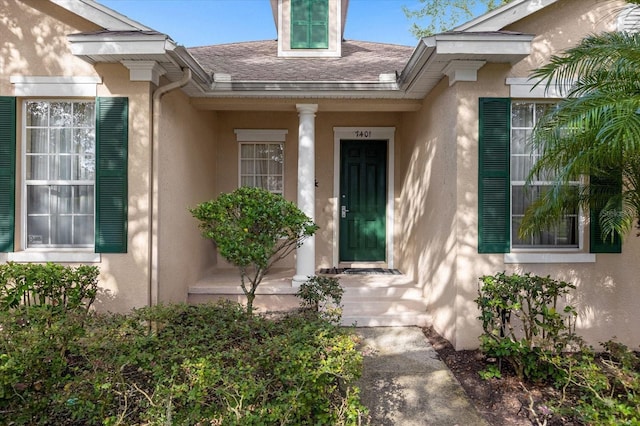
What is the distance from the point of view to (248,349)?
3.03 metres

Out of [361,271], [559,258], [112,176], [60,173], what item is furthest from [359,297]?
[60,173]

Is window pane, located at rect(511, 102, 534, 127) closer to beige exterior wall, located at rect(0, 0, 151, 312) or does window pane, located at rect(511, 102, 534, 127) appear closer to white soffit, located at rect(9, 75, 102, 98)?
beige exterior wall, located at rect(0, 0, 151, 312)

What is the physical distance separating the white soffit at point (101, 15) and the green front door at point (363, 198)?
4155 mm

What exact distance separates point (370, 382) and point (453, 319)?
1429mm

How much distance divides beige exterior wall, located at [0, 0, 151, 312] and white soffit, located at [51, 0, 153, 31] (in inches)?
7.9

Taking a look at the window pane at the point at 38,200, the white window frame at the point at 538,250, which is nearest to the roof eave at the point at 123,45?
the window pane at the point at 38,200

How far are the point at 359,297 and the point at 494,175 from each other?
2570mm

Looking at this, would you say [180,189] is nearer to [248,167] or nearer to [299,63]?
[248,167]

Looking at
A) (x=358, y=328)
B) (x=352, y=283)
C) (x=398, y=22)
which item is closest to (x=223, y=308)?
(x=358, y=328)

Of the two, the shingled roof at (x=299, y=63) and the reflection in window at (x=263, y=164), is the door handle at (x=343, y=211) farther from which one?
the shingled roof at (x=299, y=63)

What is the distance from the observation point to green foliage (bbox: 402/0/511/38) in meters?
18.4

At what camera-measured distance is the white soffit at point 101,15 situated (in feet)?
15.5

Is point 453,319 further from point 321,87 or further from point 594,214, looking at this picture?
point 321,87

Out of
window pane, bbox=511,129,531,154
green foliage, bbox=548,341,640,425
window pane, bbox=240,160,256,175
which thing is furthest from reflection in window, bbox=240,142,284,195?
green foliage, bbox=548,341,640,425
